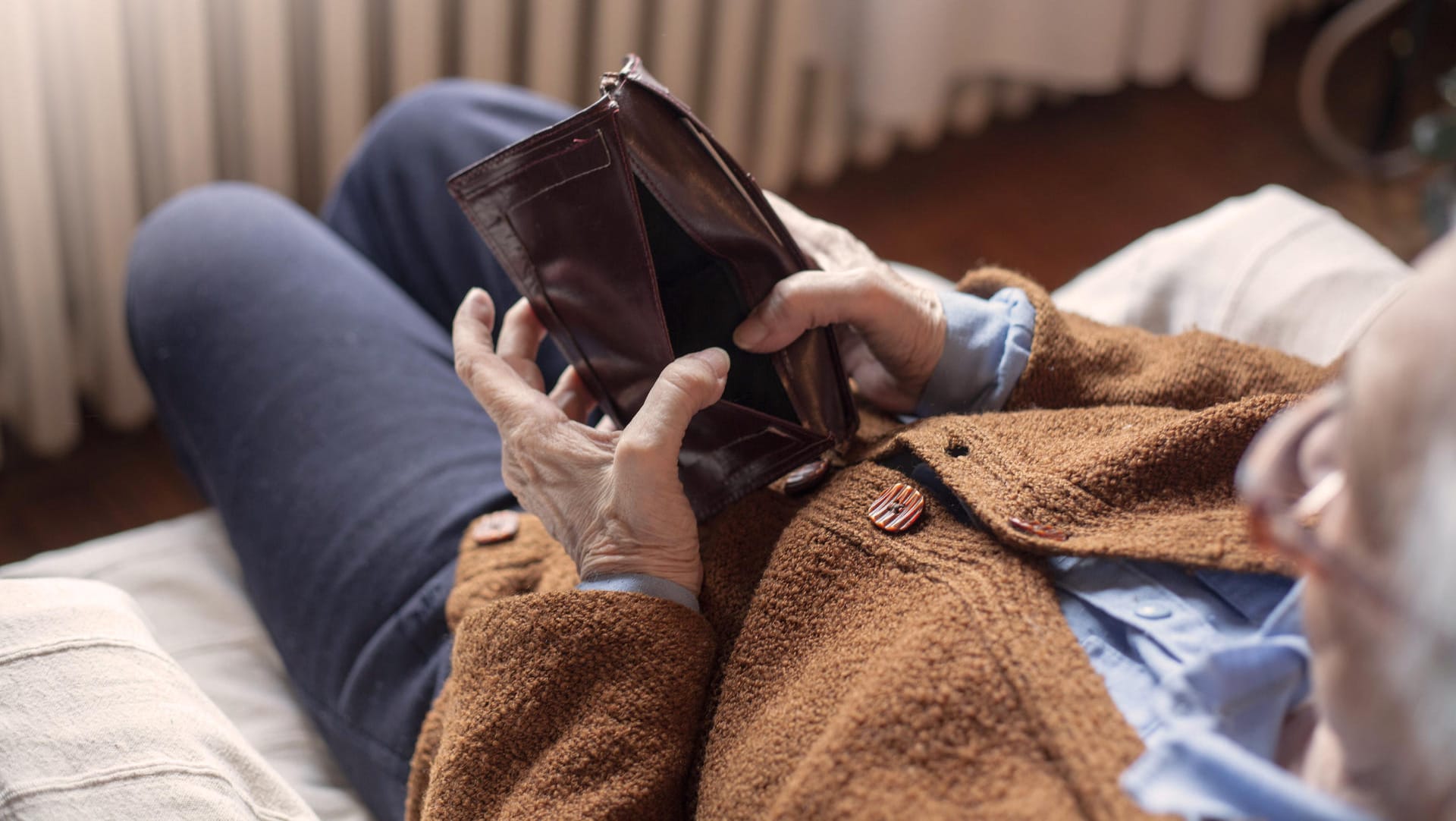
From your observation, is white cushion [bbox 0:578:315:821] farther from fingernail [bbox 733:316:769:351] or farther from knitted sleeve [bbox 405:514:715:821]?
fingernail [bbox 733:316:769:351]

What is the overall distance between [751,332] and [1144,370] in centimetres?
29

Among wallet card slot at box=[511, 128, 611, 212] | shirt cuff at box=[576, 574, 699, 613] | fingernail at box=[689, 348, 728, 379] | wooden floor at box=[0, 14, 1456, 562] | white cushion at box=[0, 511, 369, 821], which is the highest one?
wallet card slot at box=[511, 128, 611, 212]

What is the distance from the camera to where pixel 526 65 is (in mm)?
1689

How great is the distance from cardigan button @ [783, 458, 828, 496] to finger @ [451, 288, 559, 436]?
6.6 inches

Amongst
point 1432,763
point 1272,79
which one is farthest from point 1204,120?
point 1432,763

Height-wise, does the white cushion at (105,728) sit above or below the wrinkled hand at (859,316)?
below

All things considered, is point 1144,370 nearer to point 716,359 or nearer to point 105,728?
point 716,359

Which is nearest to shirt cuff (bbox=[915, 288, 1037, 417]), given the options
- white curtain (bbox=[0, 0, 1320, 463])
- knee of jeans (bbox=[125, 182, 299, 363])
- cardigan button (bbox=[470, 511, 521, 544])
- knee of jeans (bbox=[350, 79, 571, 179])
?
cardigan button (bbox=[470, 511, 521, 544])

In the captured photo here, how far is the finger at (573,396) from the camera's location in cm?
87

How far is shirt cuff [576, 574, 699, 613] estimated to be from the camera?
724 mm

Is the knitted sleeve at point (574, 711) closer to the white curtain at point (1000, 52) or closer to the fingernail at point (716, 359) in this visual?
the fingernail at point (716, 359)

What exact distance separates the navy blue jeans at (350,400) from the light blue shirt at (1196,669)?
19cm

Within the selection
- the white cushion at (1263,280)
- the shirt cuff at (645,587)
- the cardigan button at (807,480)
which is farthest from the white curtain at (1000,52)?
the shirt cuff at (645,587)

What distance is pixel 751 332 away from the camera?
29.3 inches
